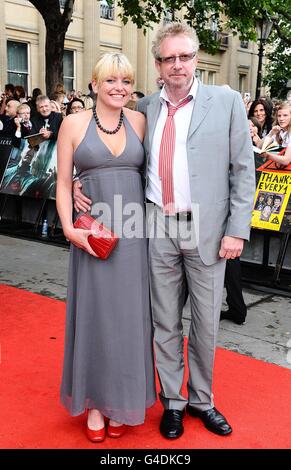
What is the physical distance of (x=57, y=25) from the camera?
12516mm

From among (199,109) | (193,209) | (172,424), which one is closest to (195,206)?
(193,209)

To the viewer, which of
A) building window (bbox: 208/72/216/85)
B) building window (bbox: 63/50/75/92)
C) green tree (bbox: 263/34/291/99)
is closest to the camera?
building window (bbox: 63/50/75/92)

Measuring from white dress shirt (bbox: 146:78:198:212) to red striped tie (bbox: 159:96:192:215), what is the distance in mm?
16

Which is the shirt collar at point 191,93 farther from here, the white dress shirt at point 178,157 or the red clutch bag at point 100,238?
the red clutch bag at point 100,238

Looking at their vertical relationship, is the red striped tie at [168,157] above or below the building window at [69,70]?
below

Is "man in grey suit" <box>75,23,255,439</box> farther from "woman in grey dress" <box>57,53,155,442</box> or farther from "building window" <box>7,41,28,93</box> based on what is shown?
"building window" <box>7,41,28,93</box>

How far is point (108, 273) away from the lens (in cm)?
279

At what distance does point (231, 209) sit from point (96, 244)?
2.41 ft

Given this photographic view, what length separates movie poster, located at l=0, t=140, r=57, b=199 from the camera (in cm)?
809

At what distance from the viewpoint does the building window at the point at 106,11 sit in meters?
23.2

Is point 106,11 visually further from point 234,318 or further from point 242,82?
point 234,318

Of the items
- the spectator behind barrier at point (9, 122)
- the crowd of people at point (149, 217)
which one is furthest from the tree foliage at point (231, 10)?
the crowd of people at point (149, 217)

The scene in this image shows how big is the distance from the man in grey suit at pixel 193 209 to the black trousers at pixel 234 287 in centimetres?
158

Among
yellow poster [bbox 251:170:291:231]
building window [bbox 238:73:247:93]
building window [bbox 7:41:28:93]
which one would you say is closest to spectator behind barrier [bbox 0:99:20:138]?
yellow poster [bbox 251:170:291:231]
